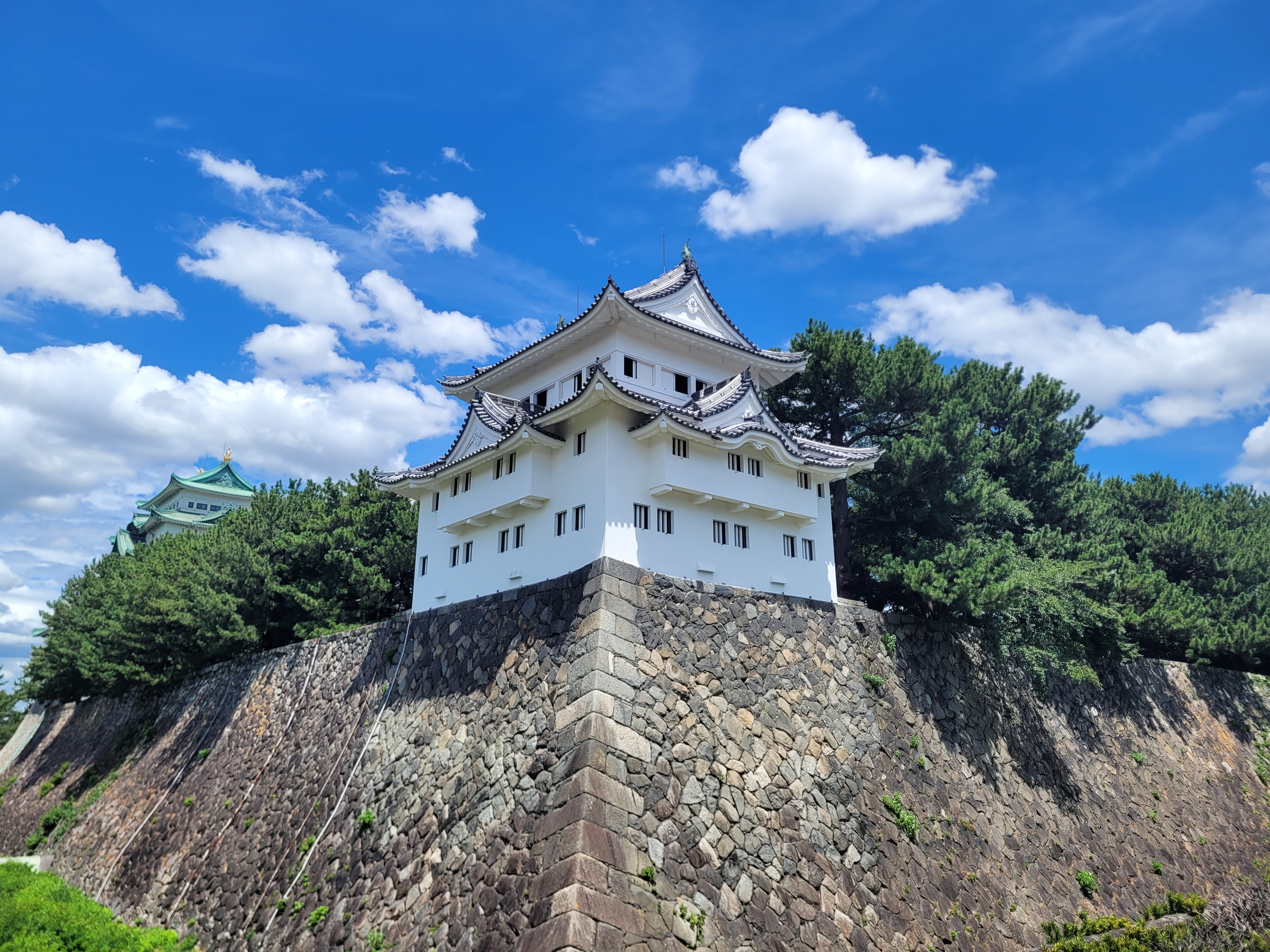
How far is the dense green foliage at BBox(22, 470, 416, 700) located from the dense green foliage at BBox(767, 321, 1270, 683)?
14.3 m

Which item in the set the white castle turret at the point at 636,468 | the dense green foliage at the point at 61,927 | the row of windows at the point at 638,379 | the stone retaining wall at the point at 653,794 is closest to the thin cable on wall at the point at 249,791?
the stone retaining wall at the point at 653,794

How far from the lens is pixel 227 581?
89.2 feet

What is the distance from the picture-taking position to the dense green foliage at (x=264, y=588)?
2648 cm

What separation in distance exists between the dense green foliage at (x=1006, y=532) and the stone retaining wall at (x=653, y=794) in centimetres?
180

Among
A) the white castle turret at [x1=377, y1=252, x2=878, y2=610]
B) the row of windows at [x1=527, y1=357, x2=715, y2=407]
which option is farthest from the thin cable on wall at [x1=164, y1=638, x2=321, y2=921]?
the row of windows at [x1=527, y1=357, x2=715, y2=407]

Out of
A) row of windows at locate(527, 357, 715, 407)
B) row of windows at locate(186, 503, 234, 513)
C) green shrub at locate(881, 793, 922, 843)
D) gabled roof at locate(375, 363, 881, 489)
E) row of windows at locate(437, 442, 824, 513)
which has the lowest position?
green shrub at locate(881, 793, 922, 843)

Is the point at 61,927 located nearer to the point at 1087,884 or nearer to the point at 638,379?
the point at 638,379

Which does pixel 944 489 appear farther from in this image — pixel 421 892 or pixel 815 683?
pixel 421 892

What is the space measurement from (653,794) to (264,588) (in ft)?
63.0

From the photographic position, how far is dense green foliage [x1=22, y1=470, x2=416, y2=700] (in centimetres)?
2648

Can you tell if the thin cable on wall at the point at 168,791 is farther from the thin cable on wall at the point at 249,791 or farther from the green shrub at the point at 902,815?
the green shrub at the point at 902,815

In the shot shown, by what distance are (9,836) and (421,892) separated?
972 inches

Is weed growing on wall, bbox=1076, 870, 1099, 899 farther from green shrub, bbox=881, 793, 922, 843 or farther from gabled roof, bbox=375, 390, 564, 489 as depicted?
gabled roof, bbox=375, 390, 564, 489

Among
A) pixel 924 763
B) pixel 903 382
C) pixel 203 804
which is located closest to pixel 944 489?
pixel 903 382
